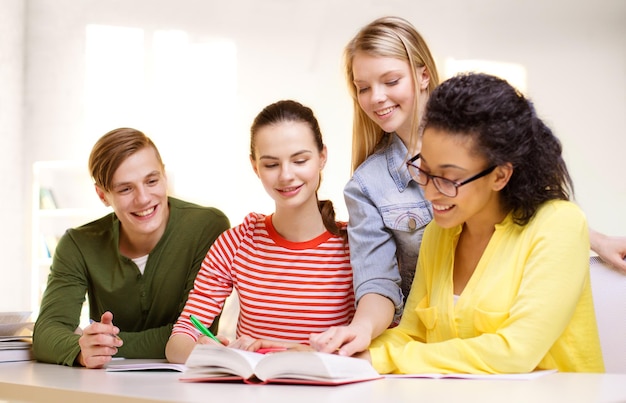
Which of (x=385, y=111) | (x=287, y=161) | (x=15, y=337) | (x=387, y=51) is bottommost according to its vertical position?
(x=15, y=337)

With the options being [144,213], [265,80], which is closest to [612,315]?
[144,213]

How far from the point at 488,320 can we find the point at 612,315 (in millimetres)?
428

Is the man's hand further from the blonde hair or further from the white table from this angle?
the blonde hair

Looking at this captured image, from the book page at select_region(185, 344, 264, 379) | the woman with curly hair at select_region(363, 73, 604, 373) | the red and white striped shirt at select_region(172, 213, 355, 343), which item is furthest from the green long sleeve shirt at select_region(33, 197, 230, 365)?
the woman with curly hair at select_region(363, 73, 604, 373)

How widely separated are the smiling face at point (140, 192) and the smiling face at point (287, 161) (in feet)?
1.54

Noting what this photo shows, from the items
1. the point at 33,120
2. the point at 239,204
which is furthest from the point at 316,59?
the point at 33,120

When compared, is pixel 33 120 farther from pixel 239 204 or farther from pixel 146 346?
pixel 146 346

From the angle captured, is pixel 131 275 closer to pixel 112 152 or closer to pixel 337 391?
pixel 112 152

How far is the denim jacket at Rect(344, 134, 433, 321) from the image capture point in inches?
72.4

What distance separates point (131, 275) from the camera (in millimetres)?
2318

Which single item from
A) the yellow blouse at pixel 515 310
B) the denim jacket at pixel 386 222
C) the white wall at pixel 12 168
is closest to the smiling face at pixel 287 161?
the denim jacket at pixel 386 222

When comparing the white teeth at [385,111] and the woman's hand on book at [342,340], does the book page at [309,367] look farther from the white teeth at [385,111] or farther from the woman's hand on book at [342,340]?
the white teeth at [385,111]

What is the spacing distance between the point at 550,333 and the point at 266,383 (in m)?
0.49

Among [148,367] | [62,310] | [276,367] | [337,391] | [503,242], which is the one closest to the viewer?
[337,391]
